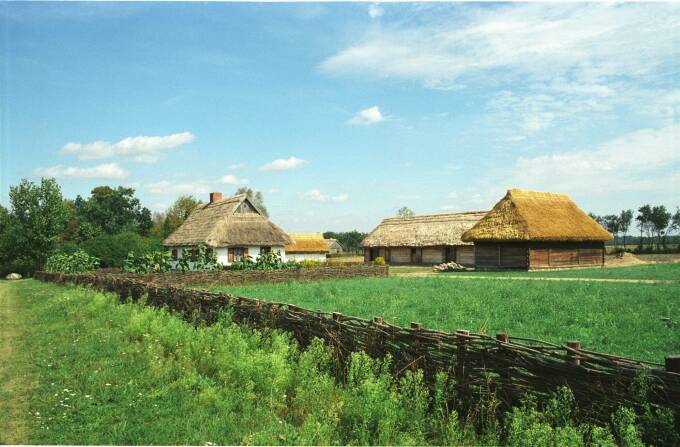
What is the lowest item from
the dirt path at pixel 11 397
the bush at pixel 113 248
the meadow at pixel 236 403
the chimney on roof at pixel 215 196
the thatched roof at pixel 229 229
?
the dirt path at pixel 11 397

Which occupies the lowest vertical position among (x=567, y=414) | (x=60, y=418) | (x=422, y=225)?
(x=60, y=418)

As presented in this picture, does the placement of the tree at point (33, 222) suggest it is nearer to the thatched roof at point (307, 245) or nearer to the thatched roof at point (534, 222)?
the thatched roof at point (307, 245)

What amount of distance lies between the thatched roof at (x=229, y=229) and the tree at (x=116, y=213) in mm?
24342

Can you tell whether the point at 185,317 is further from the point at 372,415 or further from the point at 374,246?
the point at 374,246

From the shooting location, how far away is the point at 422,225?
149ft

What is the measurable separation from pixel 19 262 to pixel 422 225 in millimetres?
34971

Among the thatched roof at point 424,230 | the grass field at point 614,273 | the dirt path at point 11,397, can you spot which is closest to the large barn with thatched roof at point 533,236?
the grass field at point 614,273

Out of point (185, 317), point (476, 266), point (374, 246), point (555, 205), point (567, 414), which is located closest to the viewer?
point (567, 414)

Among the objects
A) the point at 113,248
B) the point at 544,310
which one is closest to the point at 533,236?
the point at 544,310

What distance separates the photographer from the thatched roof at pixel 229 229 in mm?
35562

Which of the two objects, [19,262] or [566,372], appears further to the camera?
[19,262]

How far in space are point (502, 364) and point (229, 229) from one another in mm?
32640

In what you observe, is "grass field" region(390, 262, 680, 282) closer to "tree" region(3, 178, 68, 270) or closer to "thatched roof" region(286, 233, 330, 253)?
"thatched roof" region(286, 233, 330, 253)

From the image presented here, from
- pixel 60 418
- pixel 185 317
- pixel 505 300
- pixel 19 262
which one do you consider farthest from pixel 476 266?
pixel 19 262
